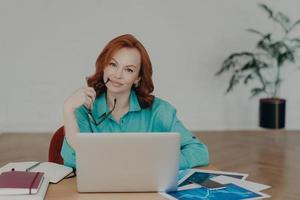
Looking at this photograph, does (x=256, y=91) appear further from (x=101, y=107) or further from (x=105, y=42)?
(x=101, y=107)

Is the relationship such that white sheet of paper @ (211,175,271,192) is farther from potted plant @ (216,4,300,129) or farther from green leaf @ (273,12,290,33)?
green leaf @ (273,12,290,33)

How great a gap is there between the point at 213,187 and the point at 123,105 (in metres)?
0.59

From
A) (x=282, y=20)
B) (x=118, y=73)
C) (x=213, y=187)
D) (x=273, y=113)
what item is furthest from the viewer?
(x=282, y=20)

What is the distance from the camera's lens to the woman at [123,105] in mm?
1876

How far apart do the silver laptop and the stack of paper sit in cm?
7

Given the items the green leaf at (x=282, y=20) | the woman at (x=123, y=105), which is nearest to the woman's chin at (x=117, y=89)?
the woman at (x=123, y=105)

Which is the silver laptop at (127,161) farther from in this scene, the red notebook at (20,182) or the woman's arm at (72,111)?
the woman's arm at (72,111)

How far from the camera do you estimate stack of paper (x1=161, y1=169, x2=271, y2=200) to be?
1.58 metres

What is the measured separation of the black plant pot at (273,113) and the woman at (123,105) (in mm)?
3153

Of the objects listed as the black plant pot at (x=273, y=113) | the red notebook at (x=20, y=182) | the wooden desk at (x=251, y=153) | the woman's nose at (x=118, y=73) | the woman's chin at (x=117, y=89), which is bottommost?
the wooden desk at (x=251, y=153)

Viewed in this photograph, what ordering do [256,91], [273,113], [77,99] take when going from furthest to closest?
1. [256,91]
2. [273,113]
3. [77,99]

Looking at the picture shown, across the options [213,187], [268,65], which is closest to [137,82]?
[213,187]

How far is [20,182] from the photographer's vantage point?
155cm

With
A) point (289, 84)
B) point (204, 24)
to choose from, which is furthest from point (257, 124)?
point (204, 24)
